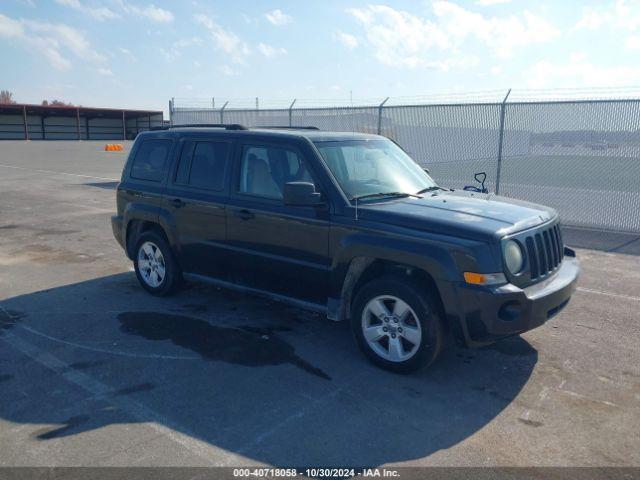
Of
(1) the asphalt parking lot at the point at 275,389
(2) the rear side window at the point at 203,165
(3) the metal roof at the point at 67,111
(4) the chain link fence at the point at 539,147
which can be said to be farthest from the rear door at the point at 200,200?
(3) the metal roof at the point at 67,111

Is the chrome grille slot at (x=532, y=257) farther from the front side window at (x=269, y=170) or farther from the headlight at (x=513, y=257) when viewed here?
the front side window at (x=269, y=170)

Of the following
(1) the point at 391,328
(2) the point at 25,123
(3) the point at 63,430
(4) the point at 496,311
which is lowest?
(3) the point at 63,430

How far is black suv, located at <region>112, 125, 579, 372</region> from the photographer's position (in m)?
4.34

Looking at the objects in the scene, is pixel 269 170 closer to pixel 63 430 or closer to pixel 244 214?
pixel 244 214

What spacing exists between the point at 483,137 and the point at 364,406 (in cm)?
1021

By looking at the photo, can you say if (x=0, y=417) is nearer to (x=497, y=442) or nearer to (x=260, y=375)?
(x=260, y=375)

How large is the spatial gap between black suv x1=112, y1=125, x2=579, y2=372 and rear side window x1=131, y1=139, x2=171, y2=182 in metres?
0.02

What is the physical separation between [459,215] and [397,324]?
1.00 meters

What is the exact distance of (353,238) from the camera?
482 centimetres

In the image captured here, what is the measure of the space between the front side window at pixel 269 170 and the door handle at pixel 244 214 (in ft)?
0.63

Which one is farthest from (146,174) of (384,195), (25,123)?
(25,123)

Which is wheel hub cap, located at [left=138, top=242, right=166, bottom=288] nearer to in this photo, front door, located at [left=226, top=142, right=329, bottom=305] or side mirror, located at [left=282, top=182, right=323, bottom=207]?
front door, located at [left=226, top=142, right=329, bottom=305]

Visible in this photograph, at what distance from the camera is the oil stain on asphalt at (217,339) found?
196 inches

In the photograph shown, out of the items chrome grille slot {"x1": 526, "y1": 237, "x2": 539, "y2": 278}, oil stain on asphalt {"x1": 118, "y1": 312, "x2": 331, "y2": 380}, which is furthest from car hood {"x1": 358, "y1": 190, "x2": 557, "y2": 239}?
oil stain on asphalt {"x1": 118, "y1": 312, "x2": 331, "y2": 380}
